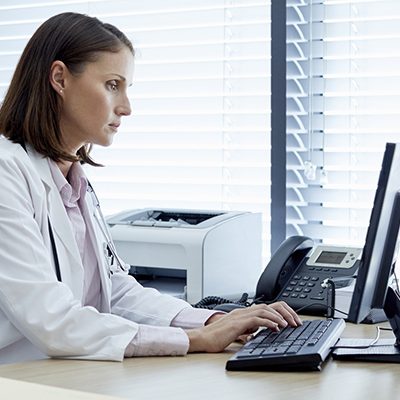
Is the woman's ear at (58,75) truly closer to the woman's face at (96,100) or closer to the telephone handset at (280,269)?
the woman's face at (96,100)

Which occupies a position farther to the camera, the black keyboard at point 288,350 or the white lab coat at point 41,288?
the white lab coat at point 41,288

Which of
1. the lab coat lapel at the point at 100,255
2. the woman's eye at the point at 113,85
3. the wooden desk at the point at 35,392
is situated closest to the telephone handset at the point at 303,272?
the lab coat lapel at the point at 100,255

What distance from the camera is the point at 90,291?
7.10 ft

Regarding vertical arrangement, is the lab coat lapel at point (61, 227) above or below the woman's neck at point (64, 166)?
below

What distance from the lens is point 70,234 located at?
2002mm

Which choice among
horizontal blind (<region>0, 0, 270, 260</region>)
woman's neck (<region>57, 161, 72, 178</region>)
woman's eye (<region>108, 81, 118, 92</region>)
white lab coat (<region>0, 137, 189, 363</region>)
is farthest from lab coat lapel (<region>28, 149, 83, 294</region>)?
horizontal blind (<region>0, 0, 270, 260</region>)

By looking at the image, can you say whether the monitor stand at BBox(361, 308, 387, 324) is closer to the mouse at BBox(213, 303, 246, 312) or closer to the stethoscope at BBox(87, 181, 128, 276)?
the mouse at BBox(213, 303, 246, 312)

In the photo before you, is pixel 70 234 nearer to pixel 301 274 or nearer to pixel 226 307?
pixel 226 307

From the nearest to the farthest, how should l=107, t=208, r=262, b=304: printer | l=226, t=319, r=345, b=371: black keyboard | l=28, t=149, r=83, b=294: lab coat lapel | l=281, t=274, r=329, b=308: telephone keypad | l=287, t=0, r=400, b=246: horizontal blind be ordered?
l=226, t=319, r=345, b=371: black keyboard → l=28, t=149, r=83, b=294: lab coat lapel → l=281, t=274, r=329, b=308: telephone keypad → l=107, t=208, r=262, b=304: printer → l=287, t=0, r=400, b=246: horizontal blind

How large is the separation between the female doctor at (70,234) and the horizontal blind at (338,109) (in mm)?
1018

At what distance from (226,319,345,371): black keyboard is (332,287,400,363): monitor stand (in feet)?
0.08

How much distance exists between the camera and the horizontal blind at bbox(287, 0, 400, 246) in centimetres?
297

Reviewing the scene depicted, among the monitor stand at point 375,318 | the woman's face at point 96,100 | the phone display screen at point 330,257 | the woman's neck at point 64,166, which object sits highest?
the woman's face at point 96,100

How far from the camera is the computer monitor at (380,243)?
5.27 ft
